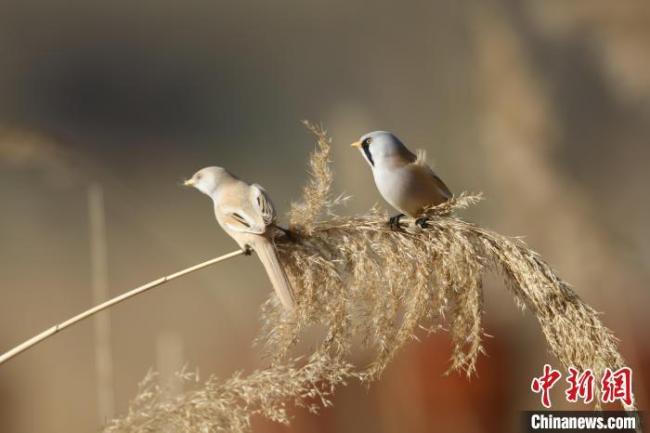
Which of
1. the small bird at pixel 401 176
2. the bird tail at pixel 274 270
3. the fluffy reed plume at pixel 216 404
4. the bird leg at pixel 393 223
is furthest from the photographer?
the small bird at pixel 401 176

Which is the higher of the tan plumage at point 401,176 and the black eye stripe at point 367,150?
the black eye stripe at point 367,150

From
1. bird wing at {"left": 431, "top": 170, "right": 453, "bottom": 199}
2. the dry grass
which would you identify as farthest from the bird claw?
bird wing at {"left": 431, "top": 170, "right": 453, "bottom": 199}

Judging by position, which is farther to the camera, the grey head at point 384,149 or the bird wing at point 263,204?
the grey head at point 384,149

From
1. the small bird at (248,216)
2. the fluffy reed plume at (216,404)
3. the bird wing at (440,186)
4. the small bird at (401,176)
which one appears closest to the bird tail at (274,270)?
the small bird at (248,216)

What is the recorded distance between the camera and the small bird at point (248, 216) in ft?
3.39

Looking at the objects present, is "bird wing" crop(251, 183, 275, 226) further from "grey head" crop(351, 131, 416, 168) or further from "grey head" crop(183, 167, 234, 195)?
"grey head" crop(351, 131, 416, 168)

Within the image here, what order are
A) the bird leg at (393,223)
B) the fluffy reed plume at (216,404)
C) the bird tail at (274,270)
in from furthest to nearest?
the bird leg at (393,223) < the bird tail at (274,270) < the fluffy reed plume at (216,404)

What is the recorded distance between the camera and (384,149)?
132 centimetres

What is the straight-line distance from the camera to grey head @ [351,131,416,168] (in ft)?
4.32

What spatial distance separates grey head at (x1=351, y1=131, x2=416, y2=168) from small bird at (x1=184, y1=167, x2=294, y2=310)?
27cm

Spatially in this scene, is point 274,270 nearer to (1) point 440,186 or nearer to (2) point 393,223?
(2) point 393,223

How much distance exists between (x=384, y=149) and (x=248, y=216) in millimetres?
355

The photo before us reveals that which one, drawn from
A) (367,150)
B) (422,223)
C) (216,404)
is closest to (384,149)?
(367,150)

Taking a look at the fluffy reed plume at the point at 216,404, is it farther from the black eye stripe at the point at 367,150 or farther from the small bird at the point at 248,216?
the black eye stripe at the point at 367,150
